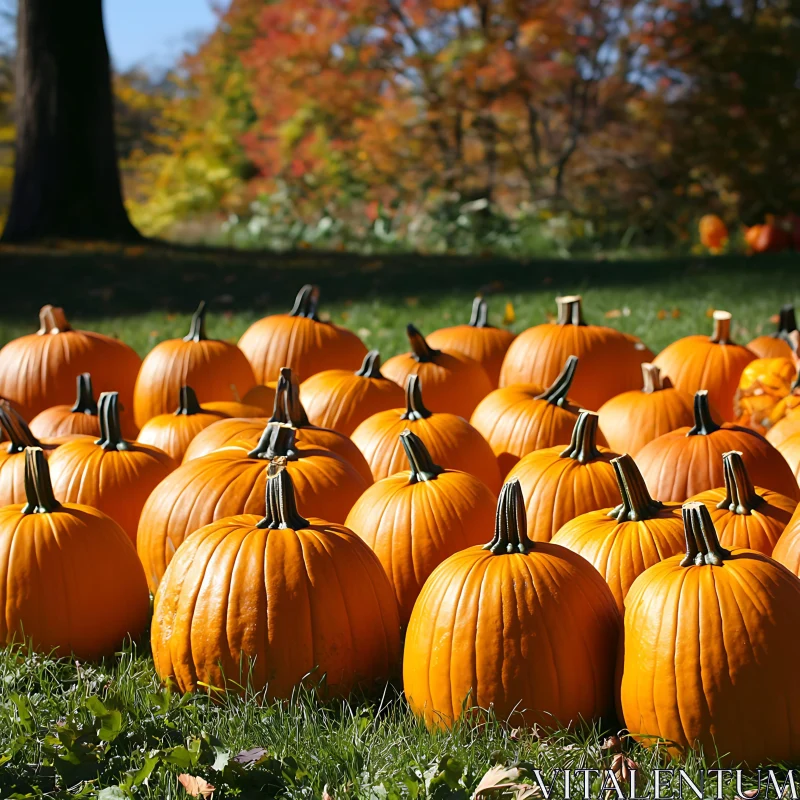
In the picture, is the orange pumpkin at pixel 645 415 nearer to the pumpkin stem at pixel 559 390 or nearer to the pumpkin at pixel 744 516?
the pumpkin stem at pixel 559 390

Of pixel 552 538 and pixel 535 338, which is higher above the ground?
pixel 535 338

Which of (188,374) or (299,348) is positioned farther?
(299,348)

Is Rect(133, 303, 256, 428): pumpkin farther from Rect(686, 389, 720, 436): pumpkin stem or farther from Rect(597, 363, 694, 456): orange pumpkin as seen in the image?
Rect(686, 389, 720, 436): pumpkin stem

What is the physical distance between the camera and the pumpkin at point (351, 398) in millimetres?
4047

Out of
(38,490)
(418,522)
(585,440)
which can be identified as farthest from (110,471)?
(585,440)

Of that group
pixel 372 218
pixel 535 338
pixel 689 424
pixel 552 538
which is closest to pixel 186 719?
pixel 552 538

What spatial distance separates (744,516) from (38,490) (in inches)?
75.7

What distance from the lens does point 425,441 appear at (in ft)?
11.3

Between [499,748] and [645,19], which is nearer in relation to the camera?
[499,748]

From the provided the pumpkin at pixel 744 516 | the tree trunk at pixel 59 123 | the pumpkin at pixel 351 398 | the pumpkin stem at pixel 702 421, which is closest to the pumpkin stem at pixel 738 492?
the pumpkin at pixel 744 516

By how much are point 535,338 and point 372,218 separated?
975cm

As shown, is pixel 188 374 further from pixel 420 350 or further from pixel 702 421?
pixel 702 421

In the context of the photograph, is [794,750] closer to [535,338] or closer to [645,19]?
[535,338]

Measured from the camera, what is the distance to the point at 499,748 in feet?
7.19
